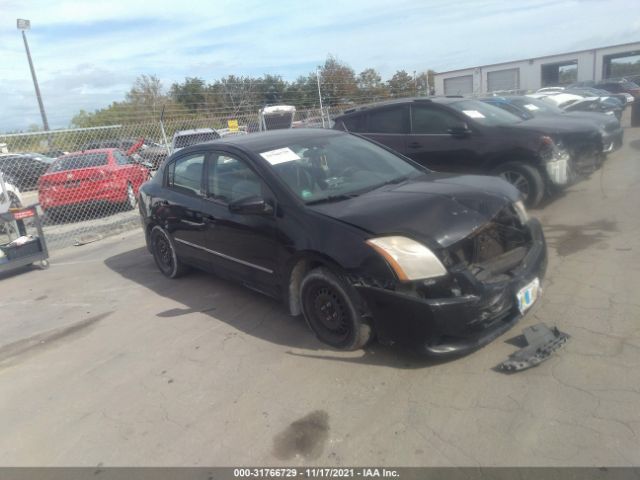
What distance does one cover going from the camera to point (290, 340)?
12.6 ft

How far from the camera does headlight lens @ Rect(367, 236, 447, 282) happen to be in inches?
117

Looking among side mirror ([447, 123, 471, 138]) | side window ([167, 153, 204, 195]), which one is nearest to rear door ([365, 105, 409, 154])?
side mirror ([447, 123, 471, 138])

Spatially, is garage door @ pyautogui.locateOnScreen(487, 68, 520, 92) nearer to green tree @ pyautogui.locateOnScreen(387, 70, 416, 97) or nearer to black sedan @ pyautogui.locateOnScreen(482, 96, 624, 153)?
green tree @ pyautogui.locateOnScreen(387, 70, 416, 97)

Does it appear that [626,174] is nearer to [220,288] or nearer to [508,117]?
[508,117]

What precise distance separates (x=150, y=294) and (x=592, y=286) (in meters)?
4.41

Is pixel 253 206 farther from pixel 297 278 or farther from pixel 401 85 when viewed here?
pixel 401 85

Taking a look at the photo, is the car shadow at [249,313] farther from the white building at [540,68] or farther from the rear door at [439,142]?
the white building at [540,68]

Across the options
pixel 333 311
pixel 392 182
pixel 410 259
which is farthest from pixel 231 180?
pixel 410 259

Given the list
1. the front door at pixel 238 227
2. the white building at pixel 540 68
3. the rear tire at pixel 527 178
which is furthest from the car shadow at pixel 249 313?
the white building at pixel 540 68

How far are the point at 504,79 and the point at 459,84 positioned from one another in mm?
5062

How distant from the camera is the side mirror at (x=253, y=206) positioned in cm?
375

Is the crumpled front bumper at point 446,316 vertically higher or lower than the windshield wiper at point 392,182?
lower

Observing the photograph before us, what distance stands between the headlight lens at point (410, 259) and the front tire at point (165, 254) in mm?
3152

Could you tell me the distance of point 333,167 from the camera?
421 cm
